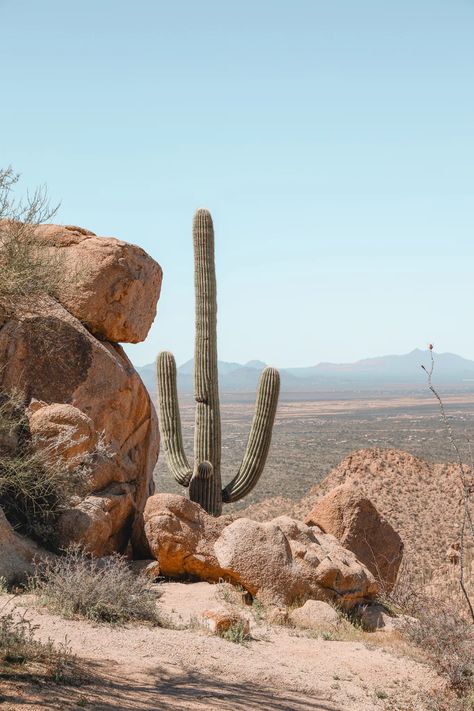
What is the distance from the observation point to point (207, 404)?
15359mm

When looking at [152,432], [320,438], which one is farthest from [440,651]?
[320,438]

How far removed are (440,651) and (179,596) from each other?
3.34 m

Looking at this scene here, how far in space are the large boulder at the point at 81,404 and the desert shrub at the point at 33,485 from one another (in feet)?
0.52

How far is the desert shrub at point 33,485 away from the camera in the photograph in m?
10.5

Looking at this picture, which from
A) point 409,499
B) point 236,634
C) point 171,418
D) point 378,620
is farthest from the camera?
point 409,499

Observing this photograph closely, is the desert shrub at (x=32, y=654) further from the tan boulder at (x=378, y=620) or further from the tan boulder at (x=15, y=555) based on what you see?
the tan boulder at (x=378, y=620)

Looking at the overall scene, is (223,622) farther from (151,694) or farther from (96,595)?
(151,694)

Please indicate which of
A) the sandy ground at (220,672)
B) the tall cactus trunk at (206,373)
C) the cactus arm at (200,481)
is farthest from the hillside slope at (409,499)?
the sandy ground at (220,672)

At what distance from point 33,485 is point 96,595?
7.07 feet

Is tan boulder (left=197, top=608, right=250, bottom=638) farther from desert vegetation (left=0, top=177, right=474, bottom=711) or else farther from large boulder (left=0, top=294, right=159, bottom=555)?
large boulder (left=0, top=294, right=159, bottom=555)

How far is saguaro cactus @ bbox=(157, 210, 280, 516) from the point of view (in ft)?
49.7

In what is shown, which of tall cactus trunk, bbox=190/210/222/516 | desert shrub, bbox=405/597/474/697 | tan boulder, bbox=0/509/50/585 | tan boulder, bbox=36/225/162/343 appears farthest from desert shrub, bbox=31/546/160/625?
tall cactus trunk, bbox=190/210/222/516

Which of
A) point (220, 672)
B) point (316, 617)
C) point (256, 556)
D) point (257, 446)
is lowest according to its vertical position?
point (316, 617)

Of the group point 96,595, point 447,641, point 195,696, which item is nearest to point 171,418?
point 96,595
